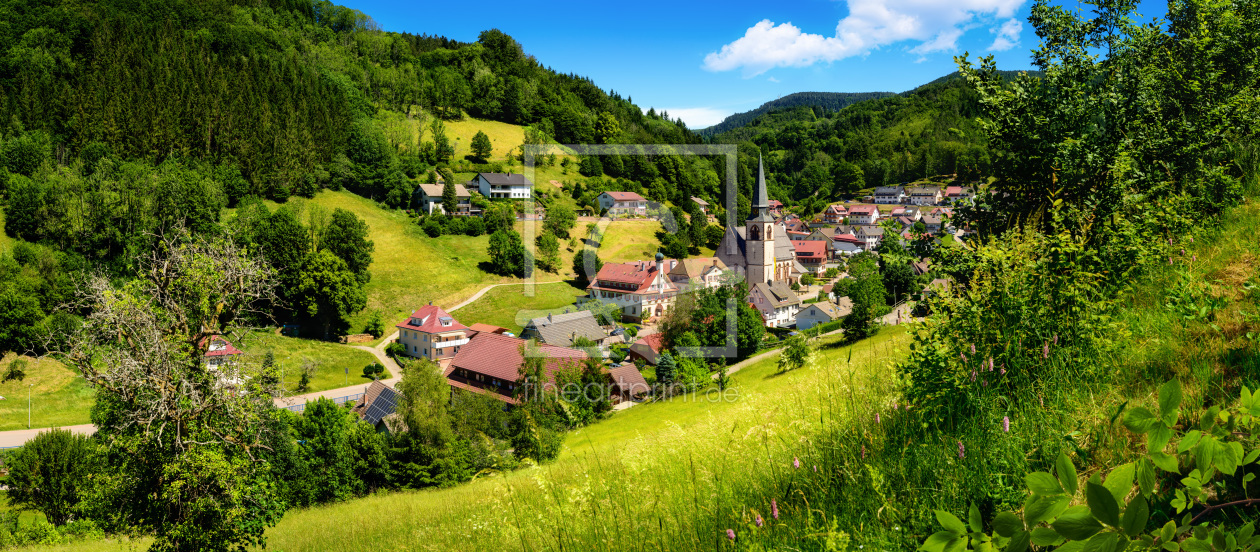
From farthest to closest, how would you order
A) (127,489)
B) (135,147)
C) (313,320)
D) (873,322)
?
(135,147) → (313,320) → (873,322) → (127,489)

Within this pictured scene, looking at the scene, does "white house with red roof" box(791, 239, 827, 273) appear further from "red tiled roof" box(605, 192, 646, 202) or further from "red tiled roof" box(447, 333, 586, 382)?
"red tiled roof" box(447, 333, 586, 382)

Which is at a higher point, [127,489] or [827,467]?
[827,467]

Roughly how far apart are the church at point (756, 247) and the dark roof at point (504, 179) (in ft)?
97.1

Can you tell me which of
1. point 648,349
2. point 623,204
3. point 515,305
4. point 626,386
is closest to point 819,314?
point 648,349

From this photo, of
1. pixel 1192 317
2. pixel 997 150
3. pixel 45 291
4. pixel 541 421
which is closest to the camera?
pixel 1192 317

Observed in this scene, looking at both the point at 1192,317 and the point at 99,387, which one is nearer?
the point at 1192,317

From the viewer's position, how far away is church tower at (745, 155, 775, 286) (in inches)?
2290

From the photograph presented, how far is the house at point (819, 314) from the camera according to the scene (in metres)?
49.0

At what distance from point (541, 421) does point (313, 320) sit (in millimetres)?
32058

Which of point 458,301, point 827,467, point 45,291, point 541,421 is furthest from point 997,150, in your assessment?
point 45,291

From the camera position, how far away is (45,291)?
36594 mm

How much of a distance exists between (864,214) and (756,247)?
5652 cm

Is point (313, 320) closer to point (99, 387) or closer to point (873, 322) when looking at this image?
point (873, 322)

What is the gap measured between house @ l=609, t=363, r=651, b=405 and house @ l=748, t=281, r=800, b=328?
23.6 m
